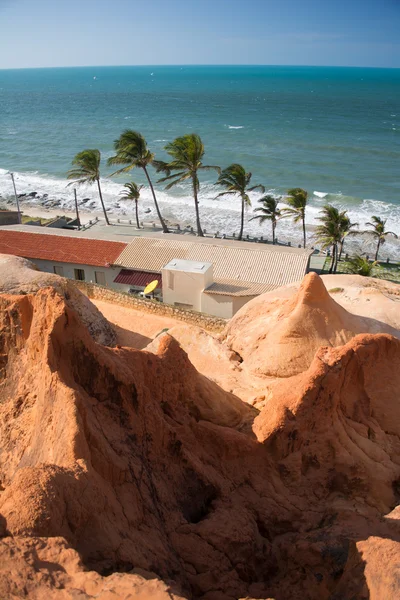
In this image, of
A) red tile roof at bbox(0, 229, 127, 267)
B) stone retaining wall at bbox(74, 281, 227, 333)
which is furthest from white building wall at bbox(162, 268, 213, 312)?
red tile roof at bbox(0, 229, 127, 267)

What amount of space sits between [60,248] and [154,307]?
1214 centimetres

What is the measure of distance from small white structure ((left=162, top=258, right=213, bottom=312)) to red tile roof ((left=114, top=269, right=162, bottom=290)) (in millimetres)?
2808

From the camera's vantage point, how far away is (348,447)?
45.2 feet

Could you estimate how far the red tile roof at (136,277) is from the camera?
36031 millimetres

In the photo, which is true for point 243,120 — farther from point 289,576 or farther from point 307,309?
point 289,576

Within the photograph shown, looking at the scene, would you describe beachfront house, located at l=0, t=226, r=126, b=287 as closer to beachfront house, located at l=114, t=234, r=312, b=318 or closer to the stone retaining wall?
beachfront house, located at l=114, t=234, r=312, b=318

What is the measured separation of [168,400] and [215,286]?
65.0 ft

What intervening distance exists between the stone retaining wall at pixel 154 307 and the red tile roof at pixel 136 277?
3419 millimetres

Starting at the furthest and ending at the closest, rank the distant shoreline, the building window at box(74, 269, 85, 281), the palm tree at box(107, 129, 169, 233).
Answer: the distant shoreline, the palm tree at box(107, 129, 169, 233), the building window at box(74, 269, 85, 281)

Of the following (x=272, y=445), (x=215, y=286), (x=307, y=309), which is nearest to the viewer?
(x=272, y=445)

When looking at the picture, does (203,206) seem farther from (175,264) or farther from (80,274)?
(175,264)

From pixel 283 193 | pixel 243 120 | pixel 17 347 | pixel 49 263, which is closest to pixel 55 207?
pixel 283 193

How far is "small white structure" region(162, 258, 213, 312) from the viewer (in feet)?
105

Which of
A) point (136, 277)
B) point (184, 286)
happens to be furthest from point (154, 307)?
point (136, 277)
